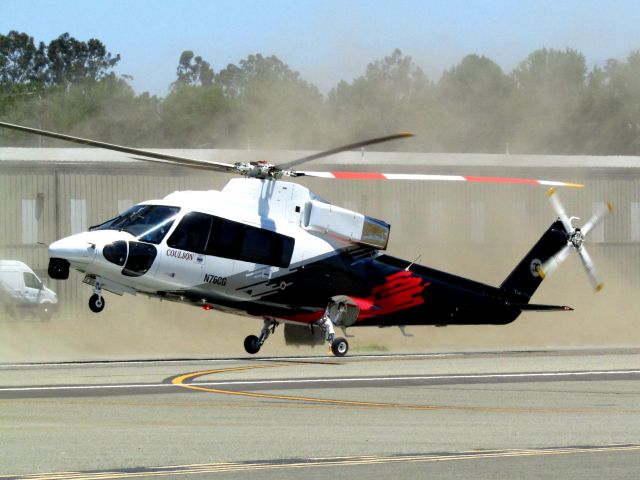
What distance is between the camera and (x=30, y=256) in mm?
41969

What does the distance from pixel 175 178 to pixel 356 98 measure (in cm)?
2041

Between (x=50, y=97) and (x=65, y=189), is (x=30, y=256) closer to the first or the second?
(x=65, y=189)

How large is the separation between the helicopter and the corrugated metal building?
13.1m

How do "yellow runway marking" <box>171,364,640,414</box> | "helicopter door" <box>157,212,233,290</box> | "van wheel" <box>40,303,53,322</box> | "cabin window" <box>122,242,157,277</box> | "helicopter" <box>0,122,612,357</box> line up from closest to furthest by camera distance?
1. "yellow runway marking" <box>171,364,640,414</box>
2. "cabin window" <box>122,242,157,277</box>
3. "helicopter" <box>0,122,612,357</box>
4. "helicopter door" <box>157,212,233,290</box>
5. "van wheel" <box>40,303,53,322</box>

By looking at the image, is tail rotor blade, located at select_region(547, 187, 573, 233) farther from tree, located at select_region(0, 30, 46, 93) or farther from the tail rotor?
tree, located at select_region(0, 30, 46, 93)

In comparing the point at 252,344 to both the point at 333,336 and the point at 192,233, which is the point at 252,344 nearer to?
the point at 333,336

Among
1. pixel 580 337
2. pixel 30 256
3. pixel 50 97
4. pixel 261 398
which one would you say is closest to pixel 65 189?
pixel 30 256

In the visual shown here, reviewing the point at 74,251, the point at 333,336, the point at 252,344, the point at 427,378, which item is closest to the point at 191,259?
the point at 74,251

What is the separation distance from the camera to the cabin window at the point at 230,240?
22953 millimetres

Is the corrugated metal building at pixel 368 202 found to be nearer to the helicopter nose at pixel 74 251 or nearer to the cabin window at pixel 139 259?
the cabin window at pixel 139 259

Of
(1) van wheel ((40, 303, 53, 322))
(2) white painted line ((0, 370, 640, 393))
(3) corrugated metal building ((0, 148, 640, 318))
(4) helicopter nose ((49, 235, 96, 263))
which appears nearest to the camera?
(2) white painted line ((0, 370, 640, 393))

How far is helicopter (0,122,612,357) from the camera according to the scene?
2247cm

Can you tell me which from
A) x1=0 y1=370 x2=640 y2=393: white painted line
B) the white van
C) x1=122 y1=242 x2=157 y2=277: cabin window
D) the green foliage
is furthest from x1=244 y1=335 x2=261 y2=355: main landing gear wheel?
the green foliage

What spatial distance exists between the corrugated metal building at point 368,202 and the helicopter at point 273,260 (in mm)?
13084
